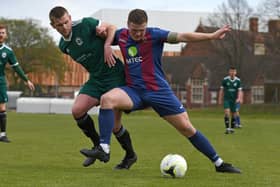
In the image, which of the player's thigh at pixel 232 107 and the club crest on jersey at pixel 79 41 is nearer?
the club crest on jersey at pixel 79 41

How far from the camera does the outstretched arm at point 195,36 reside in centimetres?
830

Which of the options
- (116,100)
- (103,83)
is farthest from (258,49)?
(116,100)

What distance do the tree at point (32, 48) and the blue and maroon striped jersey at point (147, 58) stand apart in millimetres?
80083

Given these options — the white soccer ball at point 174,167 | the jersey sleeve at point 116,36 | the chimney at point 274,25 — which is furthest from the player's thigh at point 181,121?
the chimney at point 274,25

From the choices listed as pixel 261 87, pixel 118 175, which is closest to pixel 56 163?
pixel 118 175

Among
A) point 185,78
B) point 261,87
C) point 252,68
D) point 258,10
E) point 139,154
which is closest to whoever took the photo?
point 139,154

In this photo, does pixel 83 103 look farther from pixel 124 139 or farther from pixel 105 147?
pixel 105 147

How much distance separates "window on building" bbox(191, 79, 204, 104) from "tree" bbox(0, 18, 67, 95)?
19.5 m

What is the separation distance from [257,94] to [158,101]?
86416 mm

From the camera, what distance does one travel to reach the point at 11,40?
88000 millimetres

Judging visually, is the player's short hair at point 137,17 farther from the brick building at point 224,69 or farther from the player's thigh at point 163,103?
the brick building at point 224,69

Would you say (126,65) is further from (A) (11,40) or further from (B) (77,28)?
(A) (11,40)

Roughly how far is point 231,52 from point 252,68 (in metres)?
8.55

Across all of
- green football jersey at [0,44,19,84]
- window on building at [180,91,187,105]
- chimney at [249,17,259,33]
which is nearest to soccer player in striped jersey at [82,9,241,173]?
green football jersey at [0,44,19,84]
